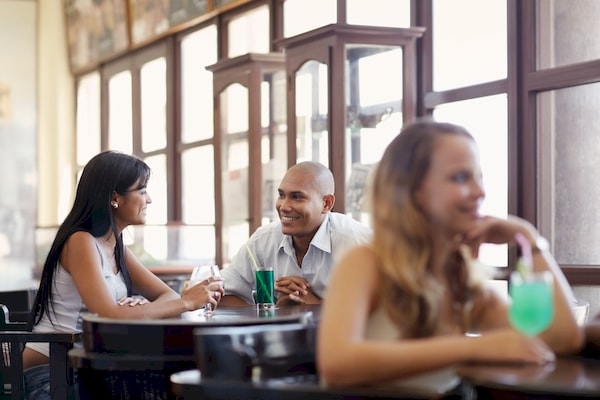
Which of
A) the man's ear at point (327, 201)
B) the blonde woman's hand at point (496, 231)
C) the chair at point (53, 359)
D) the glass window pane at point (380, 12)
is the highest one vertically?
the glass window pane at point (380, 12)

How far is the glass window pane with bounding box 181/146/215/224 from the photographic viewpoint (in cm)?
797

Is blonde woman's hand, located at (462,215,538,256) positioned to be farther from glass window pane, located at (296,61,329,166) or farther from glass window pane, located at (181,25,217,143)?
glass window pane, located at (181,25,217,143)

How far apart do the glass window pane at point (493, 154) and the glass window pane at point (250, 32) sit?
Result: 2.35m

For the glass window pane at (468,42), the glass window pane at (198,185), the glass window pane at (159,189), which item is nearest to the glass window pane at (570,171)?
the glass window pane at (468,42)

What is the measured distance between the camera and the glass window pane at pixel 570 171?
4.46 meters

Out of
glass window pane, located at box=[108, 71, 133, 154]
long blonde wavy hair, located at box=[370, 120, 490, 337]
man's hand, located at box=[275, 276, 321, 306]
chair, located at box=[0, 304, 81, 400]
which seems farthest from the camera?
glass window pane, located at box=[108, 71, 133, 154]

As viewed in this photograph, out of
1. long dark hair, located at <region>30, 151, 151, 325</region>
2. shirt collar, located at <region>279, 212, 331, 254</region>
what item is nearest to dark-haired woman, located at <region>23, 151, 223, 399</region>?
long dark hair, located at <region>30, 151, 151, 325</region>

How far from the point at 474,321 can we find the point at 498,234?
0.59 feet

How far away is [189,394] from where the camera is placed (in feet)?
6.35

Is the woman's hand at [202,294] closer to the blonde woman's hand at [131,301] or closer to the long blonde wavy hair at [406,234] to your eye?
the blonde woman's hand at [131,301]

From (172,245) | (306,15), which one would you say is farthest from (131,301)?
(172,245)

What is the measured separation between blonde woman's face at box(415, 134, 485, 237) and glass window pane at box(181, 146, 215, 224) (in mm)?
5970

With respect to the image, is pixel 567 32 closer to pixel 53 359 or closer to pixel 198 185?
pixel 53 359

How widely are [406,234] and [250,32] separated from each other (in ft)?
18.6
